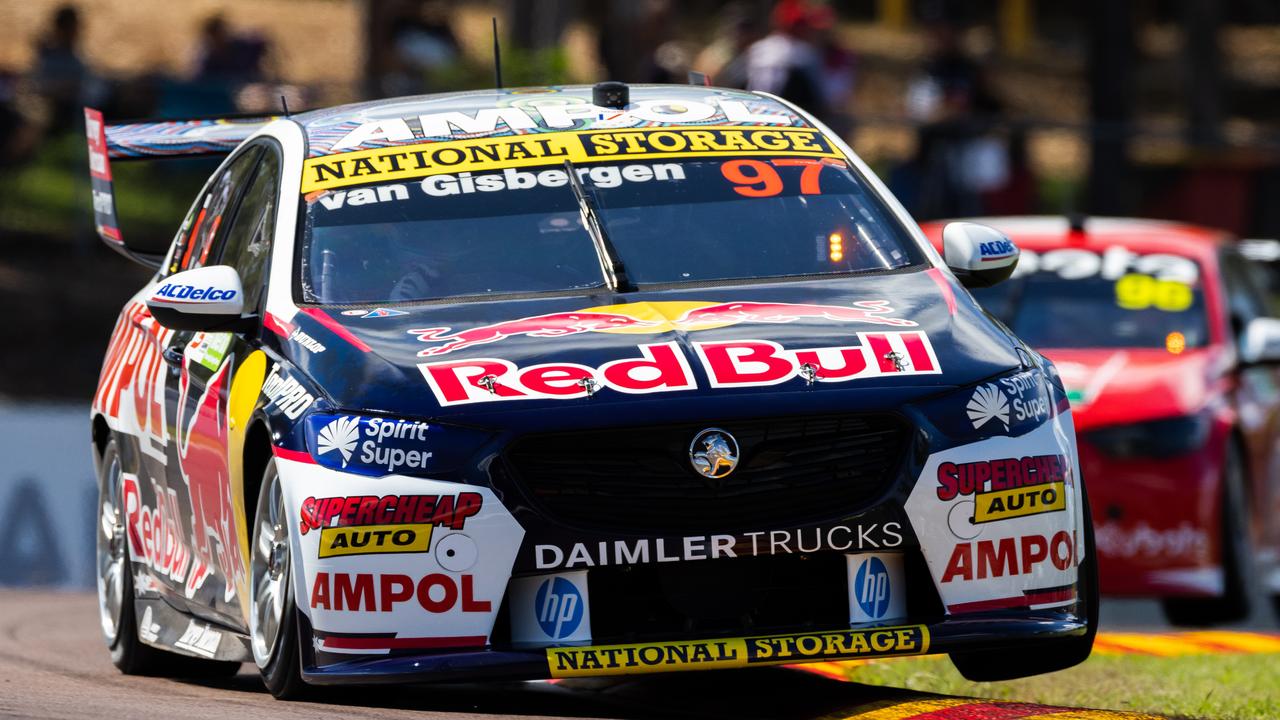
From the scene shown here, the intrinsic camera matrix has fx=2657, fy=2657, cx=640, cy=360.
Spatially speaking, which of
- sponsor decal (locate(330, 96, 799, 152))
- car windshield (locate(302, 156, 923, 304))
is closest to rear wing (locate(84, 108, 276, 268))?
sponsor decal (locate(330, 96, 799, 152))

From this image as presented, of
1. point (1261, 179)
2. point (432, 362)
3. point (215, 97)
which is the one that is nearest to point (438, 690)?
point (432, 362)

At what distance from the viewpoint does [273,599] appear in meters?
6.65

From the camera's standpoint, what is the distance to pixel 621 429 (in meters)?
6.15

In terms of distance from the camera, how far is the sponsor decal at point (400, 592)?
6.11 metres

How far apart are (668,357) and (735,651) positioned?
713 millimetres

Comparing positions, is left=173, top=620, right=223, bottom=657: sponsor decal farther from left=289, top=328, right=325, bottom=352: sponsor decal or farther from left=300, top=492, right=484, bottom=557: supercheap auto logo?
left=300, top=492, right=484, bottom=557: supercheap auto logo

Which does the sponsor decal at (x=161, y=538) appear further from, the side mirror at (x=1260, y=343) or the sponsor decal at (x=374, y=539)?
the side mirror at (x=1260, y=343)

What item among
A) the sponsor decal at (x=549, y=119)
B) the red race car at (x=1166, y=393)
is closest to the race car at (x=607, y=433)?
the sponsor decal at (x=549, y=119)

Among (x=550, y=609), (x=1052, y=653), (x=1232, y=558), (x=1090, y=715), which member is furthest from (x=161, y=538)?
(x=1232, y=558)

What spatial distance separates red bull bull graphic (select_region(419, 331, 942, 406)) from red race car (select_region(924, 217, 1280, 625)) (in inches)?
166

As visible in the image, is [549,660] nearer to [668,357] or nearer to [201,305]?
[668,357]

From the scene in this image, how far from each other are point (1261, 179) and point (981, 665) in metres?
14.2

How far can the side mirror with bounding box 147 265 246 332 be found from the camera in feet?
23.0

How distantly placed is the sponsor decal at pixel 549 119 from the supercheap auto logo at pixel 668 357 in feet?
3.83
